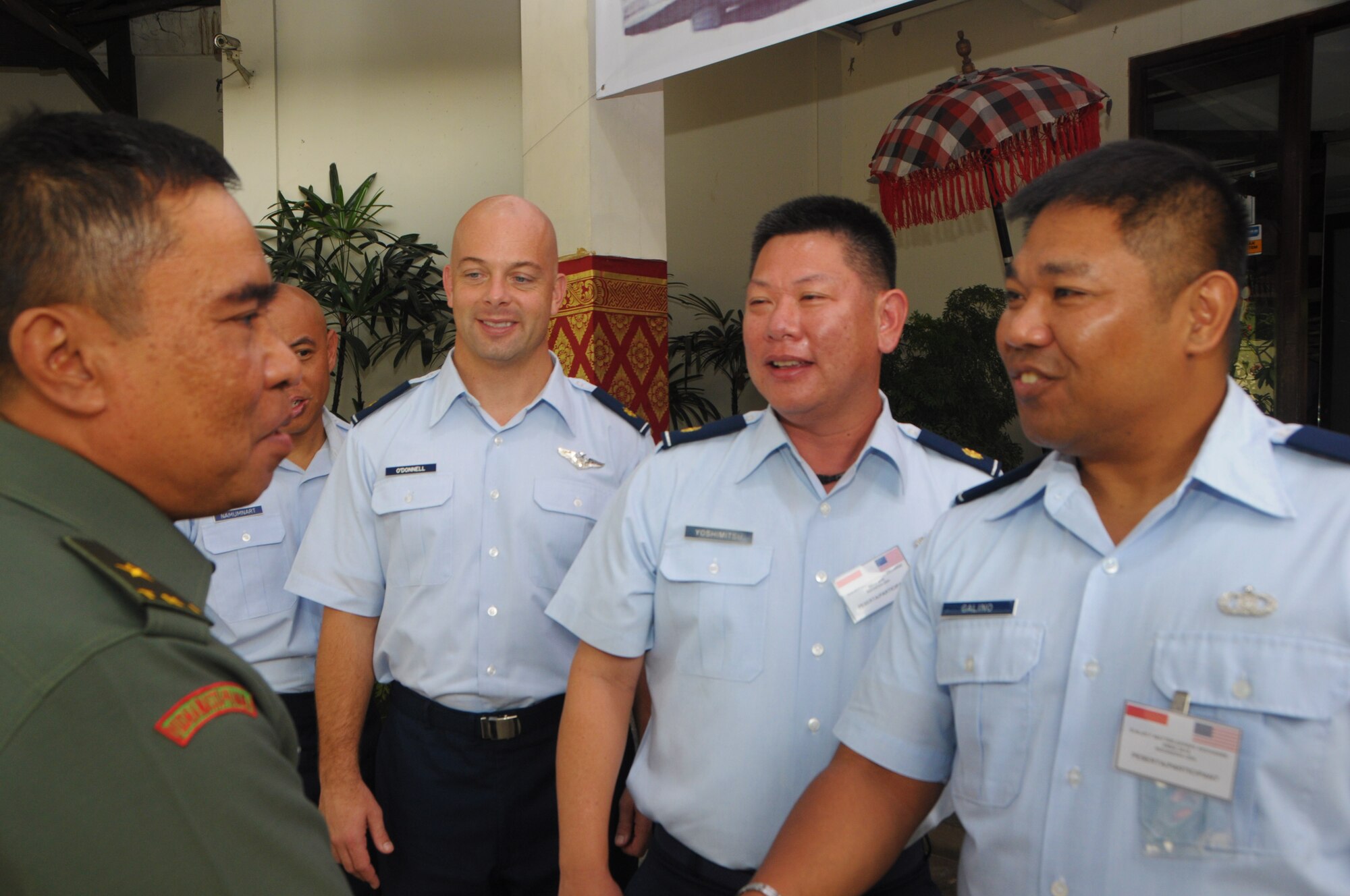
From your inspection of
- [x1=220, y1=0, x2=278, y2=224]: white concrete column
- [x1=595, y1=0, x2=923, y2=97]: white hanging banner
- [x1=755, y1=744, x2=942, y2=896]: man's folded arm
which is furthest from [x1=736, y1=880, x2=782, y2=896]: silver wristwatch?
[x1=220, y1=0, x2=278, y2=224]: white concrete column

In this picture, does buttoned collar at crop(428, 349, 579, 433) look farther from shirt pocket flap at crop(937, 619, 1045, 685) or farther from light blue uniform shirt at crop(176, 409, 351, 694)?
shirt pocket flap at crop(937, 619, 1045, 685)

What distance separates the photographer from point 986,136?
11.6 feet

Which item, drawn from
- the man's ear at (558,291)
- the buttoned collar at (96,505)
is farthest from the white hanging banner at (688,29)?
the buttoned collar at (96,505)

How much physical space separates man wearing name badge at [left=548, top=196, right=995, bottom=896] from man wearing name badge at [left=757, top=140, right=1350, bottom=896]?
21cm

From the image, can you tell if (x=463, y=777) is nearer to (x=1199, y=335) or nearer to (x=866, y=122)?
(x=1199, y=335)

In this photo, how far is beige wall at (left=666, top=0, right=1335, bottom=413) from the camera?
16.1ft

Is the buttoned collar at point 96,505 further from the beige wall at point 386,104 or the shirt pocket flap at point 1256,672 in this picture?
the beige wall at point 386,104

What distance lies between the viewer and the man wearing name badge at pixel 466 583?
6.17ft

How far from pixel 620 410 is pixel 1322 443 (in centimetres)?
145

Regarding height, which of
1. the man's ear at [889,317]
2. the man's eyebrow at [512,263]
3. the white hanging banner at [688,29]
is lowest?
the man's ear at [889,317]

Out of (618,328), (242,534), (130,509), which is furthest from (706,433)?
(618,328)

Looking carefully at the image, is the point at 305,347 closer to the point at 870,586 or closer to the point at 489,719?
the point at 489,719

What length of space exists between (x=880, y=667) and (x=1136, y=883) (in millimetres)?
378

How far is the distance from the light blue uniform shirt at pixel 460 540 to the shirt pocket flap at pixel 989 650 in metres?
0.97
